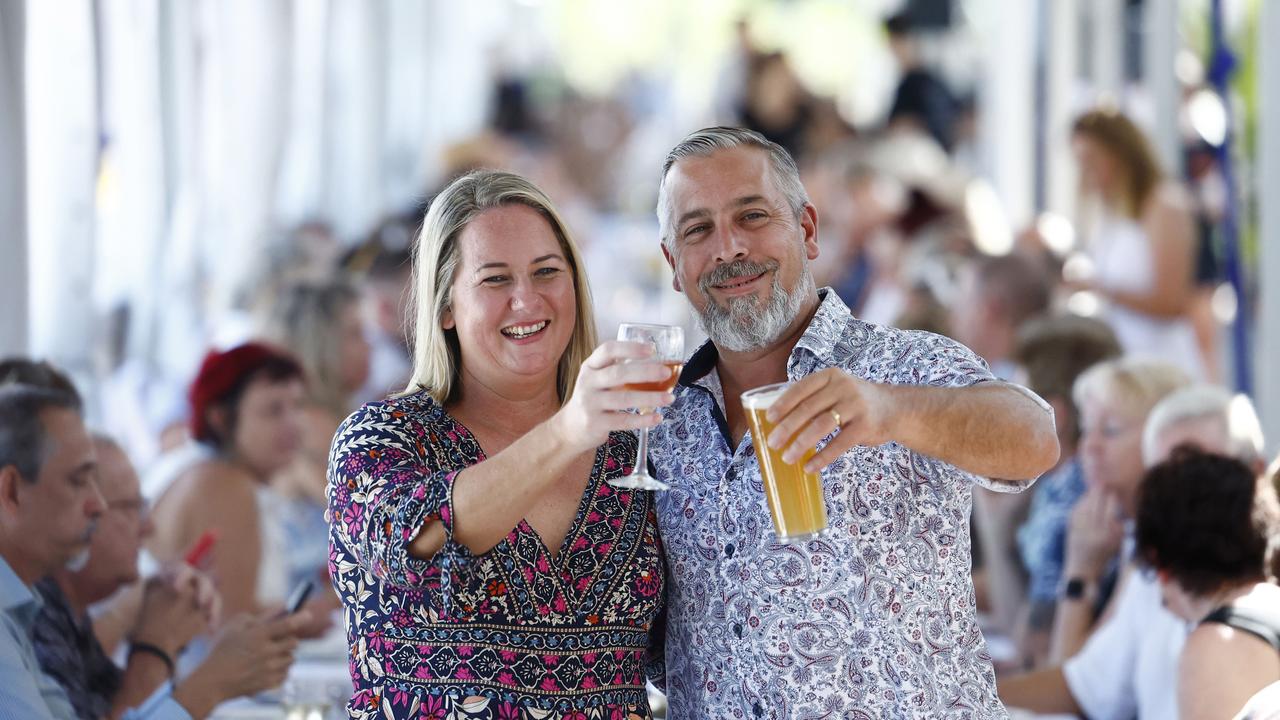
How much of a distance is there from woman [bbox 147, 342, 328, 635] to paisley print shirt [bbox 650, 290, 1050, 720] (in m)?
2.14

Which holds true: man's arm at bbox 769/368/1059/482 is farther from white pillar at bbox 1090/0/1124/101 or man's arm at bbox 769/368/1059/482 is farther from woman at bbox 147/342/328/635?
white pillar at bbox 1090/0/1124/101

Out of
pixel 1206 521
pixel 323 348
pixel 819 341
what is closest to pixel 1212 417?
pixel 1206 521

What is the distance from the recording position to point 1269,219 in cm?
411

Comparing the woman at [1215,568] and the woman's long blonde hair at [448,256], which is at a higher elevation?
the woman's long blonde hair at [448,256]

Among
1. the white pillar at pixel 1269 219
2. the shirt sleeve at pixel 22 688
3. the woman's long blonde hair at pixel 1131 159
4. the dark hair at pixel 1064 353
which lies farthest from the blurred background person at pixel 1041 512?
the shirt sleeve at pixel 22 688

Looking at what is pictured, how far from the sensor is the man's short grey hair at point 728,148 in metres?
2.31

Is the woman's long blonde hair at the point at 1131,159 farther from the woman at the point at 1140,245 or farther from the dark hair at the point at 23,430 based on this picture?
the dark hair at the point at 23,430

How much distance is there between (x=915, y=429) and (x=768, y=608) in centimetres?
37

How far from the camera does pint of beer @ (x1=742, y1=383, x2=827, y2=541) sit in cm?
185

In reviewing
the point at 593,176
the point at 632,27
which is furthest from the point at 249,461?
the point at 632,27

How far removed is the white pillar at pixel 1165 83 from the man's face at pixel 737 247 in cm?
516

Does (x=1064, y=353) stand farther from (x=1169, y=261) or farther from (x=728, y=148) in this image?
(x=728, y=148)

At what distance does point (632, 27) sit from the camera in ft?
93.0

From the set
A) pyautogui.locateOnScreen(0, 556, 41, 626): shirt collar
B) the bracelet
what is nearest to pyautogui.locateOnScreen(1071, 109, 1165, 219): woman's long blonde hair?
the bracelet
